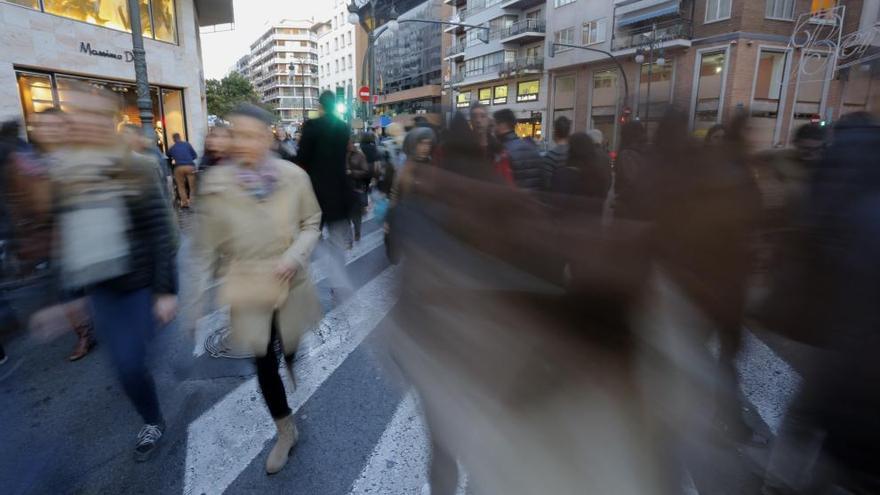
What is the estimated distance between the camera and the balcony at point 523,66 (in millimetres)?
41250

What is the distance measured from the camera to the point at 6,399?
11.6ft

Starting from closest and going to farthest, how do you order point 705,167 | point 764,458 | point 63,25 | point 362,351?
point 705,167, point 764,458, point 362,351, point 63,25

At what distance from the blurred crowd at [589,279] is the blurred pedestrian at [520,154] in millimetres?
848

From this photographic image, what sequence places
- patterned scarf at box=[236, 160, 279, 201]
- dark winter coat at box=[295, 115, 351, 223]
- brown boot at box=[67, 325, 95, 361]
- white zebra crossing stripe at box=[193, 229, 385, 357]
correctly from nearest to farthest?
1. patterned scarf at box=[236, 160, 279, 201]
2. brown boot at box=[67, 325, 95, 361]
3. white zebra crossing stripe at box=[193, 229, 385, 357]
4. dark winter coat at box=[295, 115, 351, 223]

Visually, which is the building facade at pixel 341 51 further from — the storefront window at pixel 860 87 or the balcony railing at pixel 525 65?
the storefront window at pixel 860 87

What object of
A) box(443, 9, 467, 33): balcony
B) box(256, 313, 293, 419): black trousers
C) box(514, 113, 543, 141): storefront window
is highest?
box(443, 9, 467, 33): balcony

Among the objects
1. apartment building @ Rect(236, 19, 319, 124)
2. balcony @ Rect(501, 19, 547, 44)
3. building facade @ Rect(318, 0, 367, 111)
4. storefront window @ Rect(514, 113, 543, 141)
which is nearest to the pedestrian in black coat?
storefront window @ Rect(514, 113, 543, 141)

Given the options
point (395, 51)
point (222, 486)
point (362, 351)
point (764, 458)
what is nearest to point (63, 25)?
point (362, 351)

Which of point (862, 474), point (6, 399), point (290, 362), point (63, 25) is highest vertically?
point (63, 25)

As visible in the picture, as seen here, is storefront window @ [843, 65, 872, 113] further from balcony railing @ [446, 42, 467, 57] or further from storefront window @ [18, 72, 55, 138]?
balcony railing @ [446, 42, 467, 57]

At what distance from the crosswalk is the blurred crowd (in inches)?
18.1

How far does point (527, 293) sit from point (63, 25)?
1591cm

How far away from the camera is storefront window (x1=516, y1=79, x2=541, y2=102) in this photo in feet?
140

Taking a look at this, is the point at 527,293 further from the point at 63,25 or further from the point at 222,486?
the point at 63,25
